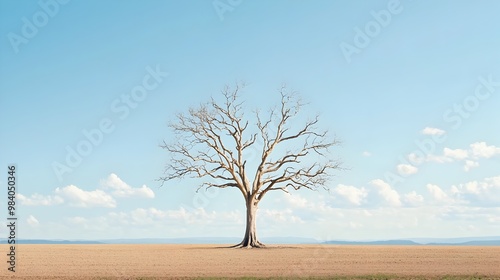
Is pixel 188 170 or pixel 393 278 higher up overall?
pixel 188 170

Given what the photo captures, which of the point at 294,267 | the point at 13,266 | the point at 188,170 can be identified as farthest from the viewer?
the point at 188,170

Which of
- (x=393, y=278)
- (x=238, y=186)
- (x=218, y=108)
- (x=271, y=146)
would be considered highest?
(x=218, y=108)

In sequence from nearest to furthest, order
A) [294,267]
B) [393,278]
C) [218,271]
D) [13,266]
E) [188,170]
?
[393,278] < [218,271] < [294,267] < [13,266] < [188,170]

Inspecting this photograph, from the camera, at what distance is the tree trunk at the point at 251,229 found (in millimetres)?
55750

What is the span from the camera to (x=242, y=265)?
1325 inches

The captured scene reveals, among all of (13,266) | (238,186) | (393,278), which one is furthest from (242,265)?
(238,186)

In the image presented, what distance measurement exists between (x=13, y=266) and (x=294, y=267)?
1580 centimetres

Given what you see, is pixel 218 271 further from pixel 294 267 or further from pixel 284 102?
pixel 284 102

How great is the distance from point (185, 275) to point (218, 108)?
3130cm

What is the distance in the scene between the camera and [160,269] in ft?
102

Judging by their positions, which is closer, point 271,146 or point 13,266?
point 13,266

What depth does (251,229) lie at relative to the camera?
2210 inches

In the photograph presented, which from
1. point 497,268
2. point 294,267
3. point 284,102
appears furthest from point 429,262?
point 284,102

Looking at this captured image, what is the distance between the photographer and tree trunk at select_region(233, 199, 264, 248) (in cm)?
5575
